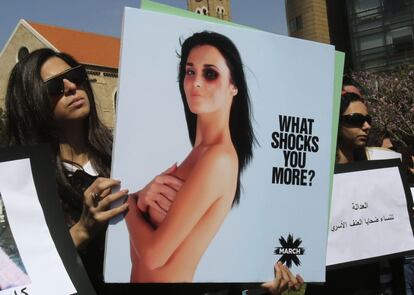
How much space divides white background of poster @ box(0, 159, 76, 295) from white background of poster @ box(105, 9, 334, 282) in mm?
142

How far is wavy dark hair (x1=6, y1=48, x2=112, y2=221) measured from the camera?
1907 millimetres

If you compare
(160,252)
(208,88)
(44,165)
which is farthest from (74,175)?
(208,88)

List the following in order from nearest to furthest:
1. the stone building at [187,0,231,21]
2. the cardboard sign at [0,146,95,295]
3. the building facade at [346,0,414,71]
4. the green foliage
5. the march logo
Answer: the cardboard sign at [0,146,95,295]
the march logo
the green foliage
the building facade at [346,0,414,71]
the stone building at [187,0,231,21]

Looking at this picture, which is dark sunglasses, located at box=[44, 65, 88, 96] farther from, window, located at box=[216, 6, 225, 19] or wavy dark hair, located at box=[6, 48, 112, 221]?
window, located at box=[216, 6, 225, 19]

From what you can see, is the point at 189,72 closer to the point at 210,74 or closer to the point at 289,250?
the point at 210,74

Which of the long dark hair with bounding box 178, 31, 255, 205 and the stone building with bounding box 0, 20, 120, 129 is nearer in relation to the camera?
the long dark hair with bounding box 178, 31, 255, 205

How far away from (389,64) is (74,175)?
3761cm

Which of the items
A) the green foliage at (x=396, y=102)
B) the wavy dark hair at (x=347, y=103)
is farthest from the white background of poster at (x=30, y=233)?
the green foliage at (x=396, y=102)

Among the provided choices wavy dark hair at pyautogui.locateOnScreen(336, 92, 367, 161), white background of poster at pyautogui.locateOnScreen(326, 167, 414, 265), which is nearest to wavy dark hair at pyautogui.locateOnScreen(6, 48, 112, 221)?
white background of poster at pyautogui.locateOnScreen(326, 167, 414, 265)

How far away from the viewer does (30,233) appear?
67.9 inches

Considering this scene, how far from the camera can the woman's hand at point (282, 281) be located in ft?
6.55

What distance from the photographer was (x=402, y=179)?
2947mm

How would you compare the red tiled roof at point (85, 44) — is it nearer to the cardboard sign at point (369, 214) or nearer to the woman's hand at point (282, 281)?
the cardboard sign at point (369, 214)

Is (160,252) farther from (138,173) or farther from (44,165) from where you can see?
(44,165)
